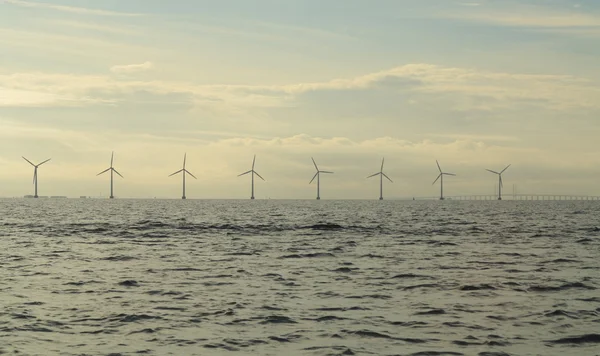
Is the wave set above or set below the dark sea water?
below

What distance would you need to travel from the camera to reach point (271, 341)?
948 inches

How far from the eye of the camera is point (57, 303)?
31094mm

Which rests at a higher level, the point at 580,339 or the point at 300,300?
the point at 300,300

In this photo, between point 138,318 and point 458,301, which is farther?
point 458,301

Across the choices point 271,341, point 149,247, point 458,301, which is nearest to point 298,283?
point 458,301

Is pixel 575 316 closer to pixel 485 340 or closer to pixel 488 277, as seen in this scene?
pixel 485 340

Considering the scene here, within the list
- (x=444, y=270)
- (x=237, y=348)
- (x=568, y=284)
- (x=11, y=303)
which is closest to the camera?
(x=237, y=348)

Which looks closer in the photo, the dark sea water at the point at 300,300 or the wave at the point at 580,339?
the dark sea water at the point at 300,300

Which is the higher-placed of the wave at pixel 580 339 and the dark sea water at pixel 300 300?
the dark sea water at pixel 300 300

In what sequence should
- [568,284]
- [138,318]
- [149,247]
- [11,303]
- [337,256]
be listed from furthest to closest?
[149,247] < [337,256] < [568,284] < [11,303] < [138,318]

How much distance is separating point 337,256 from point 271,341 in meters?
28.6

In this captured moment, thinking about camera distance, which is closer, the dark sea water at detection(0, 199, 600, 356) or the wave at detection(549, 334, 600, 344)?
the dark sea water at detection(0, 199, 600, 356)

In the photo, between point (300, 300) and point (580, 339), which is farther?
point (300, 300)

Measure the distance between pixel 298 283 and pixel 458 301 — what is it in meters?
8.40
